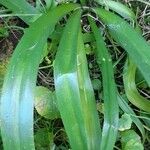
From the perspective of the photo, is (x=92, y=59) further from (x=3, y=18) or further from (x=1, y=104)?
(x=1, y=104)

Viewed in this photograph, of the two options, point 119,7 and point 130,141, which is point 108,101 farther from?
point 119,7

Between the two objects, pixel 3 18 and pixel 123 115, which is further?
pixel 3 18

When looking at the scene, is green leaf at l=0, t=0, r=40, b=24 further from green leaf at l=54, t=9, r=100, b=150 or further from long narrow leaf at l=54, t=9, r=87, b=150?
long narrow leaf at l=54, t=9, r=87, b=150

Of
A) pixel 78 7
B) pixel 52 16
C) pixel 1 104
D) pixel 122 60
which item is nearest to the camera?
pixel 1 104

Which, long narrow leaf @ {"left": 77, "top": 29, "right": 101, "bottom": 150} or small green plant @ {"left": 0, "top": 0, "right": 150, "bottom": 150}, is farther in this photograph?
long narrow leaf @ {"left": 77, "top": 29, "right": 101, "bottom": 150}

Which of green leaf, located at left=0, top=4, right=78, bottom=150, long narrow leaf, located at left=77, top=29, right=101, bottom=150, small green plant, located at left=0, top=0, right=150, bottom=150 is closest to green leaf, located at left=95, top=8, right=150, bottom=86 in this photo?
small green plant, located at left=0, top=0, right=150, bottom=150

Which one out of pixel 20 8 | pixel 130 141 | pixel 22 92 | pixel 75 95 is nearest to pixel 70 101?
pixel 75 95

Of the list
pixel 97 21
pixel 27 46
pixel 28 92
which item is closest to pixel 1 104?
pixel 28 92

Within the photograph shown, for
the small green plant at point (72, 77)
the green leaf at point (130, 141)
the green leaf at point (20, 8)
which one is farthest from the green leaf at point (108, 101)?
the green leaf at point (20, 8)
